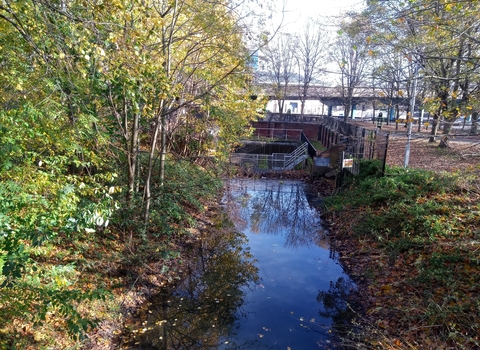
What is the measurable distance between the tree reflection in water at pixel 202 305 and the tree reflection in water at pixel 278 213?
245cm

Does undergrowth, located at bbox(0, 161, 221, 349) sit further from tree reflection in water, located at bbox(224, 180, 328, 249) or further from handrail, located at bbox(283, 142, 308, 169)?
handrail, located at bbox(283, 142, 308, 169)

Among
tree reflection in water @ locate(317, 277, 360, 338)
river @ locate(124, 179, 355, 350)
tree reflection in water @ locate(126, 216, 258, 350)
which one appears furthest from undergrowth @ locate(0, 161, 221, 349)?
tree reflection in water @ locate(317, 277, 360, 338)

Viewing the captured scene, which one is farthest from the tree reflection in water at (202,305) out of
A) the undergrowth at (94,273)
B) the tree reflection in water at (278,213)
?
the tree reflection in water at (278,213)

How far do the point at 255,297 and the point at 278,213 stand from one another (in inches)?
296

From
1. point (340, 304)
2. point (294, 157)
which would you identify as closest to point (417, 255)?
point (340, 304)

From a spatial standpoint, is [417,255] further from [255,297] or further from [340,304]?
[255,297]

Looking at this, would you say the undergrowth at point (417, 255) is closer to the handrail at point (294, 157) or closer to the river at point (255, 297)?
the river at point (255, 297)

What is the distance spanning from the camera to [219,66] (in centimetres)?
967

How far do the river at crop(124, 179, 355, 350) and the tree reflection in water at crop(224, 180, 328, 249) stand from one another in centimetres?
10

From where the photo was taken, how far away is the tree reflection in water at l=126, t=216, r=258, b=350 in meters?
6.16

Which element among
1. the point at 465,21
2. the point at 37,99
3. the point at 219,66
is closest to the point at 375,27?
the point at 465,21

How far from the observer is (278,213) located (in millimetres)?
15062

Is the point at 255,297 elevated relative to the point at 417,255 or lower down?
lower down

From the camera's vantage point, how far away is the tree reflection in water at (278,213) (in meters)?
12.1
